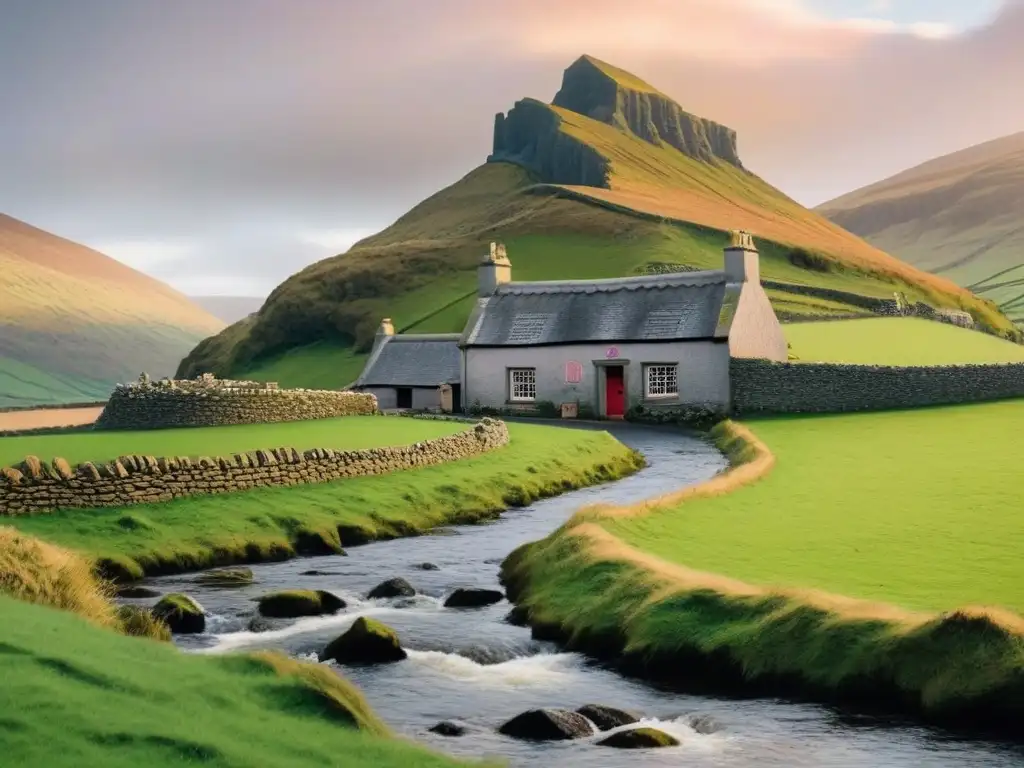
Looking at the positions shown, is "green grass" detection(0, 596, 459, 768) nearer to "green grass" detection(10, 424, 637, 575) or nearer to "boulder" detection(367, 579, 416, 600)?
"boulder" detection(367, 579, 416, 600)

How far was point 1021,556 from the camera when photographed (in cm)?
1919

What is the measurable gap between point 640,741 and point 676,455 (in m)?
30.4

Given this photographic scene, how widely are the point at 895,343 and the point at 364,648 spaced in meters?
56.6

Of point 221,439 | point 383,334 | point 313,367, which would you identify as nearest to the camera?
point 221,439

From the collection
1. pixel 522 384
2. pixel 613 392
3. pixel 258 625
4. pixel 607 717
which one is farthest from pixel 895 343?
pixel 607 717

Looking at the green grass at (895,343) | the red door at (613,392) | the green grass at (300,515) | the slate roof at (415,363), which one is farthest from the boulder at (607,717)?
the slate roof at (415,363)

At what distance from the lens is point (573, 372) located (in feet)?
195

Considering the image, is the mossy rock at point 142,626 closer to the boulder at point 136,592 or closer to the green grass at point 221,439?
the boulder at point 136,592

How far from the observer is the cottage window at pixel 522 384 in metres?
60.8

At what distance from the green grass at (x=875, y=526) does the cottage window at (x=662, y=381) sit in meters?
18.6

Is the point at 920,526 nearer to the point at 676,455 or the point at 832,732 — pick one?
the point at 832,732

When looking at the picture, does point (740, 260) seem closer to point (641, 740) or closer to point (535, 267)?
point (641, 740)

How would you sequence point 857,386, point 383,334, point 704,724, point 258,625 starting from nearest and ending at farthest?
1. point 704,724
2. point 258,625
3. point 857,386
4. point 383,334

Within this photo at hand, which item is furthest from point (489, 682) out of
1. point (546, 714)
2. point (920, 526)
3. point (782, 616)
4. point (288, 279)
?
point (288, 279)
